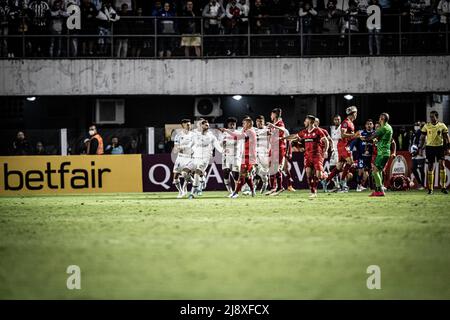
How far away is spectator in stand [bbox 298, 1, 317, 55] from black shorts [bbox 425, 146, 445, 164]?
9.29 m

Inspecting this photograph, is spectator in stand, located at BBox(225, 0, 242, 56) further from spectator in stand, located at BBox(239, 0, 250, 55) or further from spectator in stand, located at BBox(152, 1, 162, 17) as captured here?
spectator in stand, located at BBox(152, 1, 162, 17)

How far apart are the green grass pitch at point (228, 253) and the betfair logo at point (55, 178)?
41.2ft

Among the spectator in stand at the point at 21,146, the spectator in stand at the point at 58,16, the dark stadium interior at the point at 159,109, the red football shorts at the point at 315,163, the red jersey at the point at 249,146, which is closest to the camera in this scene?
the red football shorts at the point at 315,163

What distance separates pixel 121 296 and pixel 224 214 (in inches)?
380

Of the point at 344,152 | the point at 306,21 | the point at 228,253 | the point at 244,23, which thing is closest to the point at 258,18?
the point at 244,23

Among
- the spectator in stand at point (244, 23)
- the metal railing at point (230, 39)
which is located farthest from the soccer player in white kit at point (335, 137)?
the spectator in stand at point (244, 23)

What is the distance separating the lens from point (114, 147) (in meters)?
31.2

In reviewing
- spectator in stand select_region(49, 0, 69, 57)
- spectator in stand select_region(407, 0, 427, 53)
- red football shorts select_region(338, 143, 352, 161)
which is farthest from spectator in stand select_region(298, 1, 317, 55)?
spectator in stand select_region(49, 0, 69, 57)

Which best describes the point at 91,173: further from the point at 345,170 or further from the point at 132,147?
the point at 345,170

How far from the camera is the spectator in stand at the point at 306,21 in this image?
33406 mm

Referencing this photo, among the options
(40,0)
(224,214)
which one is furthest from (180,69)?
(224,214)

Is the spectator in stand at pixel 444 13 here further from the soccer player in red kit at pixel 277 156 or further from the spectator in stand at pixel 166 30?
the spectator in stand at pixel 166 30

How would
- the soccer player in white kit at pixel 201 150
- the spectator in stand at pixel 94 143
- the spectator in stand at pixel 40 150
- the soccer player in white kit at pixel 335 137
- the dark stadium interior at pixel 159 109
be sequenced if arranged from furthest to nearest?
the dark stadium interior at pixel 159 109, the spectator in stand at pixel 40 150, the spectator in stand at pixel 94 143, the soccer player in white kit at pixel 335 137, the soccer player in white kit at pixel 201 150
